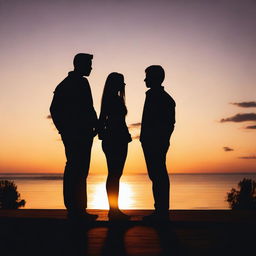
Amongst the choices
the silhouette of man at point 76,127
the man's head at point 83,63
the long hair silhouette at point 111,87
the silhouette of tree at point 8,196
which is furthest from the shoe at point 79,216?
the silhouette of tree at point 8,196

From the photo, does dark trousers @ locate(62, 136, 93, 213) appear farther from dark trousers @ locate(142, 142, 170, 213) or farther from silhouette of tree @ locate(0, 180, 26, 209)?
silhouette of tree @ locate(0, 180, 26, 209)

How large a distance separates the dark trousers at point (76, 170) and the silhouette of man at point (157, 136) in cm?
78

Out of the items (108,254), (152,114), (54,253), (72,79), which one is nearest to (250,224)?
(152,114)

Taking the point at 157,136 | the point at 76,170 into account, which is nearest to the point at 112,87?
the point at 157,136

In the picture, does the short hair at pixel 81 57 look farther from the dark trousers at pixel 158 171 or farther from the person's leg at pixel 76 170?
the dark trousers at pixel 158 171

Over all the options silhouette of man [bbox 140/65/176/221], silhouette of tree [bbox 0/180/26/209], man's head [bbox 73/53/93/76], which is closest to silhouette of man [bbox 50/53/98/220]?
man's head [bbox 73/53/93/76]

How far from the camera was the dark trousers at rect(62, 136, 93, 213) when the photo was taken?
5.04 m

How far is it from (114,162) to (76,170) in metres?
0.51

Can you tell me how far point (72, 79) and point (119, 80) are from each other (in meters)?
0.62

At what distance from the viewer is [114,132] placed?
5191 millimetres

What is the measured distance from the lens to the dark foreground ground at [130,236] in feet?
11.4

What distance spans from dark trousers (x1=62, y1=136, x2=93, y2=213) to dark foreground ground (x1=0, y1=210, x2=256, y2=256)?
289 mm

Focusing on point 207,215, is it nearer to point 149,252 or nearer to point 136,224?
point 136,224

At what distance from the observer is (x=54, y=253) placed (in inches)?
133
